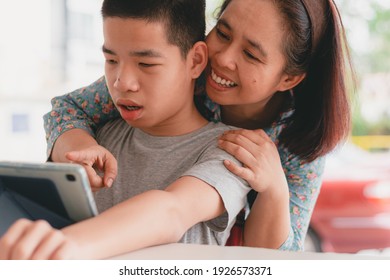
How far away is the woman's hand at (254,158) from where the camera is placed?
1216mm

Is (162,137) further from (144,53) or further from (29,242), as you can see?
(29,242)

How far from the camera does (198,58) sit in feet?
Result: 4.49

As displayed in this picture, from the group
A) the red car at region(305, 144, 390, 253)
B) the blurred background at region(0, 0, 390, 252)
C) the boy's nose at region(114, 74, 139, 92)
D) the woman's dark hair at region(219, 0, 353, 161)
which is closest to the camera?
the boy's nose at region(114, 74, 139, 92)

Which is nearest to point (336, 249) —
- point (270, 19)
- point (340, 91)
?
point (340, 91)

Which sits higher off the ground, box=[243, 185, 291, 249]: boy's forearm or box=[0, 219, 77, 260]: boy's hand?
box=[0, 219, 77, 260]: boy's hand

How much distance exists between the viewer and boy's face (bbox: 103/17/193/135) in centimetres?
121

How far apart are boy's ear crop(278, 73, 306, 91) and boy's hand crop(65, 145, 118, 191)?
0.55m

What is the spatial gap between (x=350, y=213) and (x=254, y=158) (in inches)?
101

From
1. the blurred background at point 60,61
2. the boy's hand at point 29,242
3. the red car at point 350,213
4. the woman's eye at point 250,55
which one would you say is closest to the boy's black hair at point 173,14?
the woman's eye at point 250,55

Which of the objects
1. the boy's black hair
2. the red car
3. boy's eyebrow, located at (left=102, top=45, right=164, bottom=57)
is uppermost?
the boy's black hair

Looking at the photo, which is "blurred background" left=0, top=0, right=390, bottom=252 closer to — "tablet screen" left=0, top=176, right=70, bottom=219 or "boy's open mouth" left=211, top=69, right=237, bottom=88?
"boy's open mouth" left=211, top=69, right=237, bottom=88

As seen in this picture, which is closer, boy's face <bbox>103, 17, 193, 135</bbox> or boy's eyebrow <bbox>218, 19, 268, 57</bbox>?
boy's face <bbox>103, 17, 193, 135</bbox>

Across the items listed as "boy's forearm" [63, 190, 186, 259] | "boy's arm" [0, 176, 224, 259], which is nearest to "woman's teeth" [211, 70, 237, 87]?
"boy's arm" [0, 176, 224, 259]
